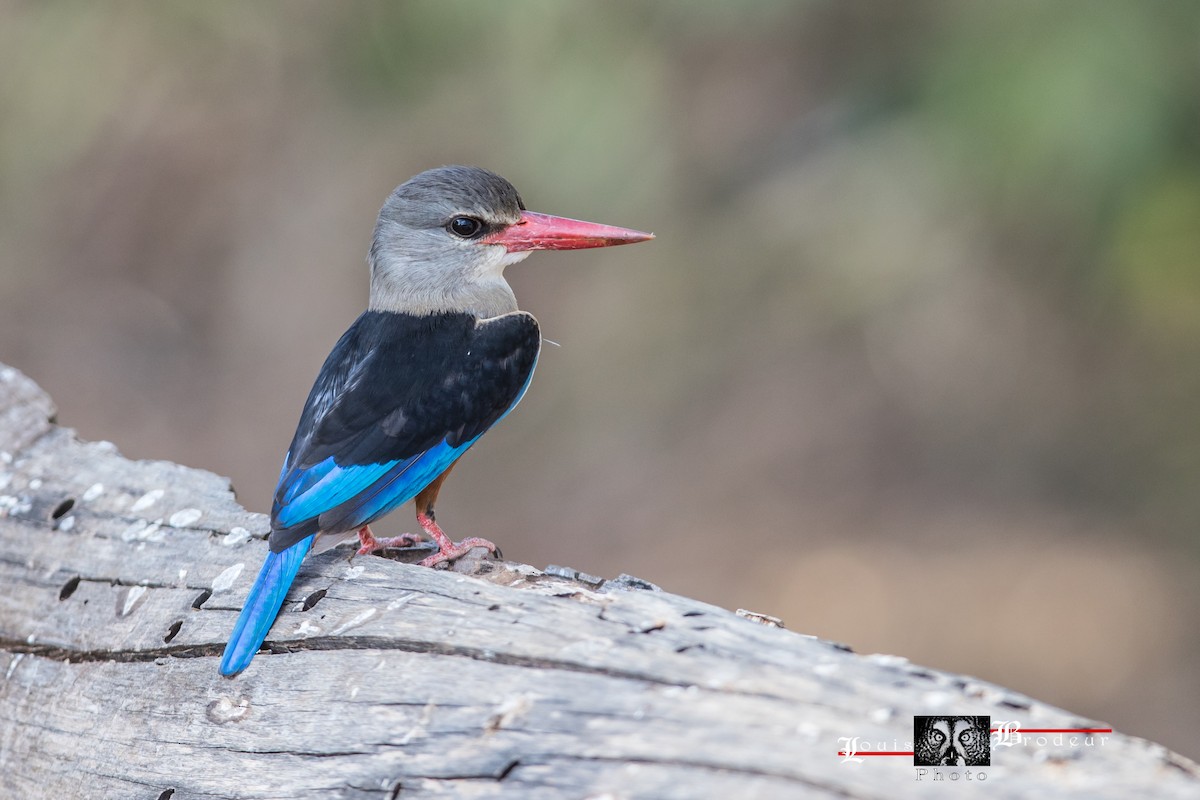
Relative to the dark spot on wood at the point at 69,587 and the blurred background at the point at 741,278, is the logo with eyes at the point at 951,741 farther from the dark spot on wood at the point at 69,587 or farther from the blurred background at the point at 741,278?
the blurred background at the point at 741,278

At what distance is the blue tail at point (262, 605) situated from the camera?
7.33 ft

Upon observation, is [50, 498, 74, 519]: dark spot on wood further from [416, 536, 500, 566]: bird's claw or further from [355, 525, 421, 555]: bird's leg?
[416, 536, 500, 566]: bird's claw

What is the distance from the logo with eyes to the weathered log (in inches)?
0.9

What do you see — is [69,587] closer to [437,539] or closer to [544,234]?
[437,539]

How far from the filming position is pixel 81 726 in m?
2.39

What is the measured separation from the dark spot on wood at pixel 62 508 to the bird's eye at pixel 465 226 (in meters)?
1.19

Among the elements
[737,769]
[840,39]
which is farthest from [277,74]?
[737,769]

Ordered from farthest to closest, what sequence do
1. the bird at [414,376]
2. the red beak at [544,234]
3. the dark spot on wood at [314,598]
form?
the red beak at [544,234] < the bird at [414,376] < the dark spot on wood at [314,598]

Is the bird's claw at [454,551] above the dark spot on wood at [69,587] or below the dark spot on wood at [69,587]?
above

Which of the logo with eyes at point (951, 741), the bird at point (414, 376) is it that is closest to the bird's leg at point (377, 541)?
the bird at point (414, 376)

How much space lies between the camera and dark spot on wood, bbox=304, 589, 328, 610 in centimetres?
237

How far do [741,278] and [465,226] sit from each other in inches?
116

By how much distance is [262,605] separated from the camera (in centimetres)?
230

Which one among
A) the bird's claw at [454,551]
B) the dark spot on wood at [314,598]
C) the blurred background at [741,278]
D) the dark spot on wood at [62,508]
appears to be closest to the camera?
the dark spot on wood at [314,598]
